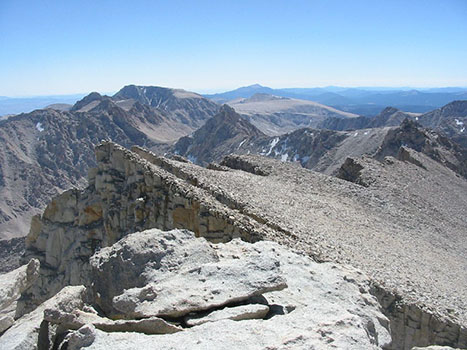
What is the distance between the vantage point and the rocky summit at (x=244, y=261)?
6961 mm

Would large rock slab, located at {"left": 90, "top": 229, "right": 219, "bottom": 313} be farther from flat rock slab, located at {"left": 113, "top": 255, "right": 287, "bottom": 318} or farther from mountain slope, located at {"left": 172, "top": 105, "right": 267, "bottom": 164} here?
mountain slope, located at {"left": 172, "top": 105, "right": 267, "bottom": 164}

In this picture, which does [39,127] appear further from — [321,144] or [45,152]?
[321,144]

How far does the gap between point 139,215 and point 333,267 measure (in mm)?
11387

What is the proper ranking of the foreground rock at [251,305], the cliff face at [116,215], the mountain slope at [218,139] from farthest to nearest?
the mountain slope at [218,139]
the cliff face at [116,215]
the foreground rock at [251,305]

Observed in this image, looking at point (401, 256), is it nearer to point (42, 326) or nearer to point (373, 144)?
point (42, 326)

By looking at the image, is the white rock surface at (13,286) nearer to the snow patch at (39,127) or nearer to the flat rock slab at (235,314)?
the flat rock slab at (235,314)

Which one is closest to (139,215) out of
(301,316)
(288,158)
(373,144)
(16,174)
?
(301,316)

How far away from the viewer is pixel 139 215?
2028cm

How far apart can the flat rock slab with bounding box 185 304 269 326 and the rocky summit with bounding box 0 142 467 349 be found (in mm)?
28

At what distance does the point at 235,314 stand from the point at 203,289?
0.96m

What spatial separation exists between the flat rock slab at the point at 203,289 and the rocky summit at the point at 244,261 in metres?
0.03

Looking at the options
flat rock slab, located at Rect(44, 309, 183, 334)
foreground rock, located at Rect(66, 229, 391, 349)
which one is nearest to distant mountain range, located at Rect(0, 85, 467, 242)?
foreground rock, located at Rect(66, 229, 391, 349)

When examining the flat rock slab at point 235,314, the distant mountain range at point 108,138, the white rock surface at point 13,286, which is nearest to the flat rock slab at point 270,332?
the flat rock slab at point 235,314

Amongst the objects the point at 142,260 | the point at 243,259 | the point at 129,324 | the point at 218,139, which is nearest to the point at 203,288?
the point at 243,259
